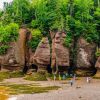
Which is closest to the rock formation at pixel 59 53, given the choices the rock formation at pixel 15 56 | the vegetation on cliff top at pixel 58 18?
the vegetation on cliff top at pixel 58 18

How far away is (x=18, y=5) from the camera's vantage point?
3620 inches

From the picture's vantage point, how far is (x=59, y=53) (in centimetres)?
7800

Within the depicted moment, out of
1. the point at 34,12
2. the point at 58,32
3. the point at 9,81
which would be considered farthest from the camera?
the point at 34,12

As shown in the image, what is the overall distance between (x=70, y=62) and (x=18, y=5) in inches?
873

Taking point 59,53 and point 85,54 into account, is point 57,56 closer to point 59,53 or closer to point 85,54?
Answer: point 59,53

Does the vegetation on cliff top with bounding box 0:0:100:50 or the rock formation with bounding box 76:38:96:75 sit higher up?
the vegetation on cliff top with bounding box 0:0:100:50

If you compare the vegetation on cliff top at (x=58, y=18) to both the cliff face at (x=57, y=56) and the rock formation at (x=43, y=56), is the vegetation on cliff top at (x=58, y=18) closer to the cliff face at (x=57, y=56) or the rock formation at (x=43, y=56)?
the cliff face at (x=57, y=56)

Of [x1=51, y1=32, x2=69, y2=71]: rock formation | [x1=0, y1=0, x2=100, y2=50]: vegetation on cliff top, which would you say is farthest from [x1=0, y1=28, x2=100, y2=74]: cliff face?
[x1=0, y1=0, x2=100, y2=50]: vegetation on cliff top

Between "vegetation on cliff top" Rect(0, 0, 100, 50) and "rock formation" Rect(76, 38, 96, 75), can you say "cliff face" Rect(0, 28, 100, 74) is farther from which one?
"vegetation on cliff top" Rect(0, 0, 100, 50)

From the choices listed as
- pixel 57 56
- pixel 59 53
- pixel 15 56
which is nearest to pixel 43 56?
pixel 57 56

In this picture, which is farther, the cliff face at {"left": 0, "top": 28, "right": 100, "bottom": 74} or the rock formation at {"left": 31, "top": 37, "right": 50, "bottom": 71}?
the rock formation at {"left": 31, "top": 37, "right": 50, "bottom": 71}

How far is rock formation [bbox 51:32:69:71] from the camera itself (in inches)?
3051

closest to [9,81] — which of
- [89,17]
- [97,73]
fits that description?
[97,73]

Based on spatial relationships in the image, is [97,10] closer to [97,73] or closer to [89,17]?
[89,17]
